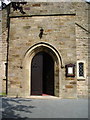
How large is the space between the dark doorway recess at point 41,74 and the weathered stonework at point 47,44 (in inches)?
14.0

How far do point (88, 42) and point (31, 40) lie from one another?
3365 mm

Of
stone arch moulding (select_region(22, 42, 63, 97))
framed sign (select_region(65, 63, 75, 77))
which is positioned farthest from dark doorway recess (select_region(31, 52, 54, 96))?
framed sign (select_region(65, 63, 75, 77))

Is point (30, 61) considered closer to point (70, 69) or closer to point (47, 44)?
point (47, 44)

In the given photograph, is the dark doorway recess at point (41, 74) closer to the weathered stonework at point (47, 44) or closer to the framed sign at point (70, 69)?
the weathered stonework at point (47, 44)

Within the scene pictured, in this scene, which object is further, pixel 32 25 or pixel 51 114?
pixel 32 25

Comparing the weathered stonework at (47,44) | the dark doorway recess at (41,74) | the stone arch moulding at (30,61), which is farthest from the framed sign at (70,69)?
the dark doorway recess at (41,74)

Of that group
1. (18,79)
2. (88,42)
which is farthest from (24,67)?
(88,42)

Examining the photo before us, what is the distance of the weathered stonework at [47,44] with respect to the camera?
8.66 metres

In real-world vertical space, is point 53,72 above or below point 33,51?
below

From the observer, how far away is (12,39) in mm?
9203

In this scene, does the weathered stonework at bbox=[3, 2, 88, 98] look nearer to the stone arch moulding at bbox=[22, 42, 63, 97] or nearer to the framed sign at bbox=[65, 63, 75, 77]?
the stone arch moulding at bbox=[22, 42, 63, 97]

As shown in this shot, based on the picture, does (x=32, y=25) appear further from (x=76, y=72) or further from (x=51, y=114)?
(x=51, y=114)

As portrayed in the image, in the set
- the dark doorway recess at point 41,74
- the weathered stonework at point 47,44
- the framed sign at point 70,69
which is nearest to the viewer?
the framed sign at point 70,69

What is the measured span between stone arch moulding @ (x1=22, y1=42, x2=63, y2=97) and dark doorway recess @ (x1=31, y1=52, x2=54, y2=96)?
11.7 inches
